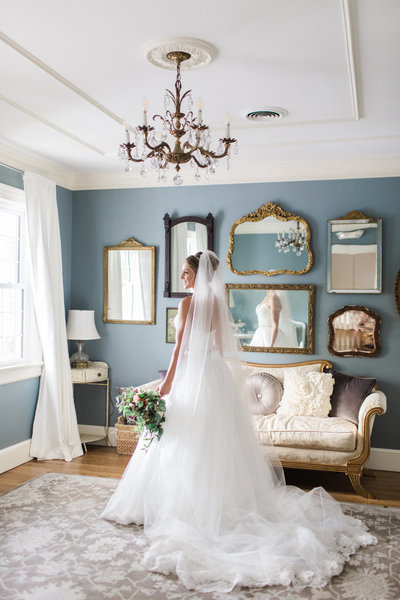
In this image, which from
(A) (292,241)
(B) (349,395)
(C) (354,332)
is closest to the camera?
(B) (349,395)

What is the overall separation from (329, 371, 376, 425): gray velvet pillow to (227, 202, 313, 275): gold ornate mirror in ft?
3.71

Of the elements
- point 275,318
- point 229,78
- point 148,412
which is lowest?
point 148,412

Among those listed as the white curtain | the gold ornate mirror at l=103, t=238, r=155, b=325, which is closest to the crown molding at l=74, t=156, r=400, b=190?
the gold ornate mirror at l=103, t=238, r=155, b=325

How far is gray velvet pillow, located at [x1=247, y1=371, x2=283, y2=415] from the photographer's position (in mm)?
5156

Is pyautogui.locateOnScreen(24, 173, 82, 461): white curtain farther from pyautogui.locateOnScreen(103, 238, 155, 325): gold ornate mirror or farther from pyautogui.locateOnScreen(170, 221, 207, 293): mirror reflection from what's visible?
pyautogui.locateOnScreen(170, 221, 207, 293): mirror reflection

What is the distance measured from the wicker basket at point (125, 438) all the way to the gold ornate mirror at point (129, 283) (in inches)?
42.5

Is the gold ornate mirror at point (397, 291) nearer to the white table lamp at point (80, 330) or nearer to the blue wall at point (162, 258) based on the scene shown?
the blue wall at point (162, 258)

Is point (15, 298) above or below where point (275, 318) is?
above

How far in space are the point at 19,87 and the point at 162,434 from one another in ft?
7.93

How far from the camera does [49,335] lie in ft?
A: 17.7

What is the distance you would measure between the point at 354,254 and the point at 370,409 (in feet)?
5.10

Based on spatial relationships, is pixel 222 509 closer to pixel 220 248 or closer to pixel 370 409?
pixel 370 409

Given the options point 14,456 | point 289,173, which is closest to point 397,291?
point 289,173

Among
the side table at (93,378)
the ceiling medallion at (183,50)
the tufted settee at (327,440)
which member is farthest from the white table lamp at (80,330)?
the ceiling medallion at (183,50)
